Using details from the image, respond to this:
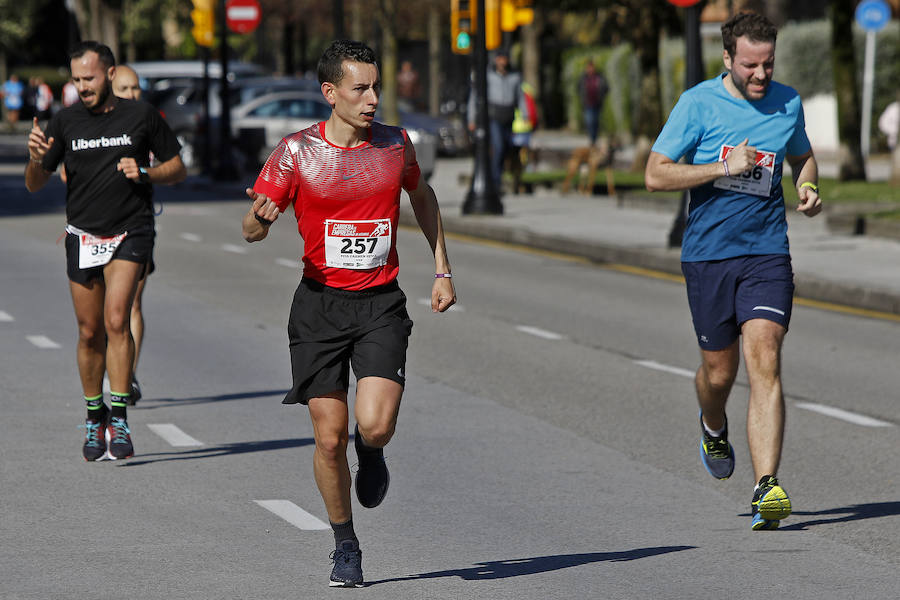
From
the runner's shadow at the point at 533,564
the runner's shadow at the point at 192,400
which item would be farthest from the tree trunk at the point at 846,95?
the runner's shadow at the point at 533,564

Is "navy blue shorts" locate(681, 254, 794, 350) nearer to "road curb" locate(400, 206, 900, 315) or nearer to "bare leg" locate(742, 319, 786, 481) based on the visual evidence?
"bare leg" locate(742, 319, 786, 481)

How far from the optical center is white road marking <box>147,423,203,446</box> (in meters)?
8.47

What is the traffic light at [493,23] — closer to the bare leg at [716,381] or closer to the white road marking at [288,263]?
the white road marking at [288,263]

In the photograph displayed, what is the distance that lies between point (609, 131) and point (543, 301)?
116 ft

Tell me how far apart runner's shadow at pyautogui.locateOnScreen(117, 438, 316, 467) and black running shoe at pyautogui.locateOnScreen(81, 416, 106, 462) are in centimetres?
13

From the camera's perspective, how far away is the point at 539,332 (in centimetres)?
1268

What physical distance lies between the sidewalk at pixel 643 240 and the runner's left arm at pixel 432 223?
29.0ft

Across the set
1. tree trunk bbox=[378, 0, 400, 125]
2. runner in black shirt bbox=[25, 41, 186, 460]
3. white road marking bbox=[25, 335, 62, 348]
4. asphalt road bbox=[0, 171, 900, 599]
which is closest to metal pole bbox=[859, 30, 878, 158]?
tree trunk bbox=[378, 0, 400, 125]

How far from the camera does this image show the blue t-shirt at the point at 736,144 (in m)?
6.81

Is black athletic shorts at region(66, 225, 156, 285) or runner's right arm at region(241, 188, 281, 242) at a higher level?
runner's right arm at region(241, 188, 281, 242)

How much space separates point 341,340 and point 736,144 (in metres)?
2.01

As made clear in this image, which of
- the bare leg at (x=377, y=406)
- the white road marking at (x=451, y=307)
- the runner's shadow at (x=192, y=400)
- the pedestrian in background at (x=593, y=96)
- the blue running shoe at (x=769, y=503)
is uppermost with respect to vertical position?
the bare leg at (x=377, y=406)

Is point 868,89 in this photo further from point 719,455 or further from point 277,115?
point 719,455

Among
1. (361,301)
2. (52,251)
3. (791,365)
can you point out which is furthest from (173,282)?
(361,301)
